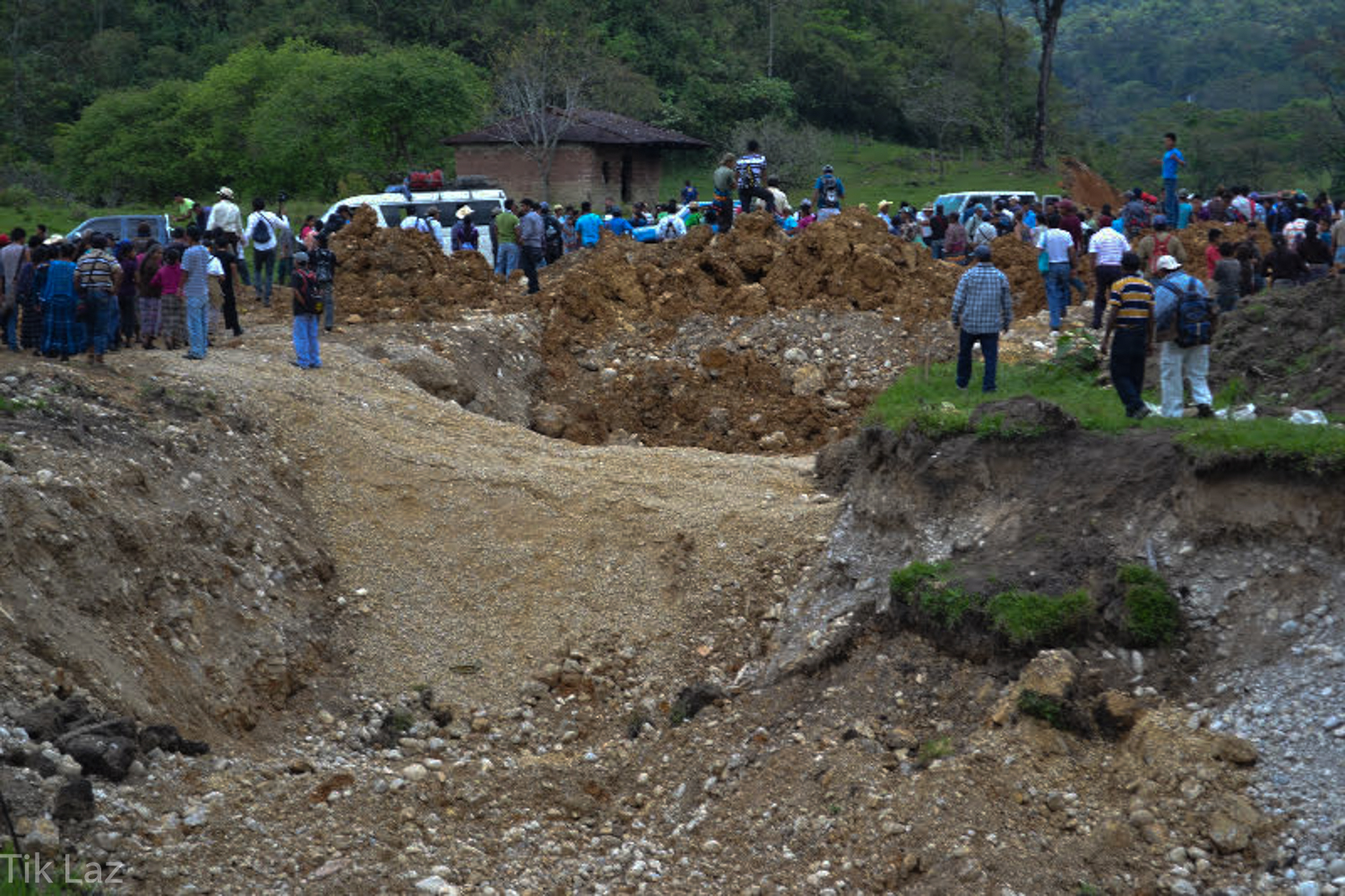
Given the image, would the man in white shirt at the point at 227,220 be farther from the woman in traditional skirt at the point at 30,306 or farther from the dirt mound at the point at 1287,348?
the dirt mound at the point at 1287,348

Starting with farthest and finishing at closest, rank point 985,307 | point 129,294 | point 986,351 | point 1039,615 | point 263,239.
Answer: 1. point 263,239
2. point 129,294
3. point 986,351
4. point 985,307
5. point 1039,615

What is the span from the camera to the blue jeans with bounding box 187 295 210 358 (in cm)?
1608

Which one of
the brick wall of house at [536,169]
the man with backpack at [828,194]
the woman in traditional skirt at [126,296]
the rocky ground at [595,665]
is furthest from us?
the brick wall of house at [536,169]

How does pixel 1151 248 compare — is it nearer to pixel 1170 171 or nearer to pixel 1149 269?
pixel 1149 269

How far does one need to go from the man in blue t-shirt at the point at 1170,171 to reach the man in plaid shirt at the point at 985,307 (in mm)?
11386

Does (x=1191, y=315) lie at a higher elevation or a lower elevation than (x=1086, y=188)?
lower

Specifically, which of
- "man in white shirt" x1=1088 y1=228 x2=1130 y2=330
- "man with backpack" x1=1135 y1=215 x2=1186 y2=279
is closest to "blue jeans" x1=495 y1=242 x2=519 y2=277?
"man in white shirt" x1=1088 y1=228 x2=1130 y2=330

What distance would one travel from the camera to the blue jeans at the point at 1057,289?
63.9ft

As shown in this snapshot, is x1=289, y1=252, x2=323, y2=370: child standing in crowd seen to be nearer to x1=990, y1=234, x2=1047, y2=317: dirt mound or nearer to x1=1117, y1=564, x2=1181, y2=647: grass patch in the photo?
x1=1117, y1=564, x2=1181, y2=647: grass patch

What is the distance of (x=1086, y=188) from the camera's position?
125 ft

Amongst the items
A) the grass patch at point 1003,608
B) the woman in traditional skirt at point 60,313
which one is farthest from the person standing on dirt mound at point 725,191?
the grass patch at point 1003,608

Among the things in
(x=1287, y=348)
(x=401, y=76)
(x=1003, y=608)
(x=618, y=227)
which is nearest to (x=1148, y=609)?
(x=1003, y=608)

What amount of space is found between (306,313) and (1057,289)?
9.42 metres

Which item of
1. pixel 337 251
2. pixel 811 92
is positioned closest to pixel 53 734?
pixel 337 251
